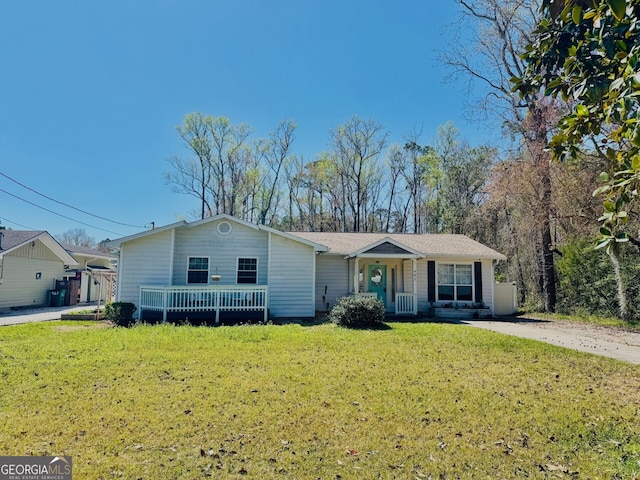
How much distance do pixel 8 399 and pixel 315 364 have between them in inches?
174

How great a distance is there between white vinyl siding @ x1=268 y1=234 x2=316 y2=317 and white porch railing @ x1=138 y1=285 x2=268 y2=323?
874 millimetres

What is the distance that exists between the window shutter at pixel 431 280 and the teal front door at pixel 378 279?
1.81 m

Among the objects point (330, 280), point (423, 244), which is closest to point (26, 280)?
point (330, 280)

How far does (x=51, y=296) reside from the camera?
Answer: 19719 mm

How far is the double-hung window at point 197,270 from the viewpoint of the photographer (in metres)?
13.3

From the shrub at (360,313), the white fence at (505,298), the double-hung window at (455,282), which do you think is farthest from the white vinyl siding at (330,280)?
the white fence at (505,298)

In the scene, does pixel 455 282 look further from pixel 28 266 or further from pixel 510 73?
pixel 28 266

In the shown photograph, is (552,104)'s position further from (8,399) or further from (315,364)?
(8,399)

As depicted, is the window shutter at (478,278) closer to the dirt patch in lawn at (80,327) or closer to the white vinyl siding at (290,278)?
the white vinyl siding at (290,278)

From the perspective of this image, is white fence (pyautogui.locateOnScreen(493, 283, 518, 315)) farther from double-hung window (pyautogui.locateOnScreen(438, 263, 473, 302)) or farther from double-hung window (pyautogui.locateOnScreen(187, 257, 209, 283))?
double-hung window (pyautogui.locateOnScreen(187, 257, 209, 283))

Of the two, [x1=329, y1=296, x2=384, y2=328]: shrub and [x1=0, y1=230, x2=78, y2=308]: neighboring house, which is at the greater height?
[x1=0, y1=230, x2=78, y2=308]: neighboring house

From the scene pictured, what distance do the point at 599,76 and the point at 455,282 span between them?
44.9 ft

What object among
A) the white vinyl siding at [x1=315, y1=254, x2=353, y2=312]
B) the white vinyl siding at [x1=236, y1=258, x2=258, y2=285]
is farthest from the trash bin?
the white vinyl siding at [x1=315, y1=254, x2=353, y2=312]

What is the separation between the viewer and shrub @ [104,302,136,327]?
37.2 ft
